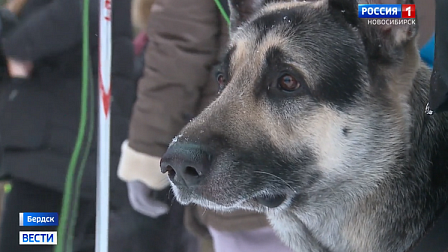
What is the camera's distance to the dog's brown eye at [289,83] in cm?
121

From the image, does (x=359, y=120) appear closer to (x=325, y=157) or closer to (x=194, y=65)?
(x=325, y=157)

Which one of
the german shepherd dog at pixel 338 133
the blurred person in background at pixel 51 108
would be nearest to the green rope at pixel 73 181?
the blurred person in background at pixel 51 108

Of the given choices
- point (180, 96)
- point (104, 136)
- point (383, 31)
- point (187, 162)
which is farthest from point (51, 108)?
point (383, 31)

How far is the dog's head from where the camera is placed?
1145 mm

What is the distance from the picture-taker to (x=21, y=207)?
5.96ft

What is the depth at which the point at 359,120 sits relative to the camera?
1.21 m

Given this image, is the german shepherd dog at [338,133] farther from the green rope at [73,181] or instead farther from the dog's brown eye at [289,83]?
the green rope at [73,181]

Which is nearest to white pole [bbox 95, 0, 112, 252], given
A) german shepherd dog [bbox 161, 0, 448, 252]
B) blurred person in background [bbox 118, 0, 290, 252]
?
blurred person in background [bbox 118, 0, 290, 252]

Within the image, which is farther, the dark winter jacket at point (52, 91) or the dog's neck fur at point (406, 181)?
the dark winter jacket at point (52, 91)
